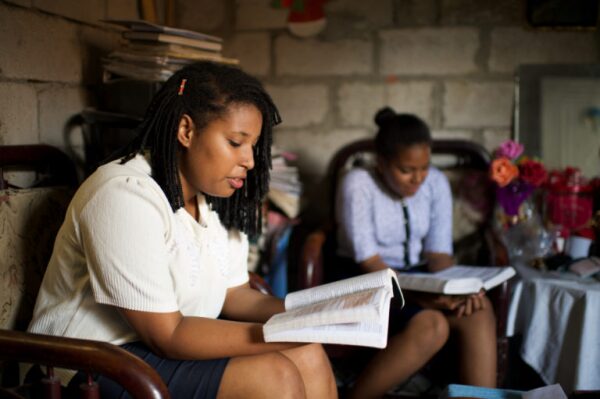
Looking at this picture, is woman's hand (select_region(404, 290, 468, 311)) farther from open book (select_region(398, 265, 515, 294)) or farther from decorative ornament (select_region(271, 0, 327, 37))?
decorative ornament (select_region(271, 0, 327, 37))

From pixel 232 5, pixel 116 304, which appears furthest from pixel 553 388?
pixel 232 5

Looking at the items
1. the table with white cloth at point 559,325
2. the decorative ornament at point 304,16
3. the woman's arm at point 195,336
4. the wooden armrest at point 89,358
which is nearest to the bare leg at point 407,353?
the table with white cloth at point 559,325

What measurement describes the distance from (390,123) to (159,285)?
54.2 inches

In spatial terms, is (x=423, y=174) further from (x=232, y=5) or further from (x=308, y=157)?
(x=232, y=5)

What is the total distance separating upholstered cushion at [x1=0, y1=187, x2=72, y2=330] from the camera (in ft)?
5.26

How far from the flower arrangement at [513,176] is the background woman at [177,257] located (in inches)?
52.6

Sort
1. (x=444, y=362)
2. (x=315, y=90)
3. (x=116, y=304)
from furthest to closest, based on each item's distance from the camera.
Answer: (x=315, y=90) < (x=444, y=362) < (x=116, y=304)

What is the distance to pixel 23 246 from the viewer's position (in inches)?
65.2

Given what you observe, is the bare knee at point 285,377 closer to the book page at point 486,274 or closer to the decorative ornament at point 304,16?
the book page at point 486,274

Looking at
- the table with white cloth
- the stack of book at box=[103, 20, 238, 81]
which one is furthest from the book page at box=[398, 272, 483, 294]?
the stack of book at box=[103, 20, 238, 81]

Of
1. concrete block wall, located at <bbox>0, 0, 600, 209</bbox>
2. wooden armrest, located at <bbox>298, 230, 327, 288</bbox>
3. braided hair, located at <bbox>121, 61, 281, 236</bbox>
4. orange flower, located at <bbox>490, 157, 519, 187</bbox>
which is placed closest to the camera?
braided hair, located at <bbox>121, 61, 281, 236</bbox>

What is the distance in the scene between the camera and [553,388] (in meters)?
1.44

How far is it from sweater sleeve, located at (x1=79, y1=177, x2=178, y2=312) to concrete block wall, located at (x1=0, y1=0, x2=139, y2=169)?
707 mm

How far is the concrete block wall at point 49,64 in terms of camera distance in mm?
1863
